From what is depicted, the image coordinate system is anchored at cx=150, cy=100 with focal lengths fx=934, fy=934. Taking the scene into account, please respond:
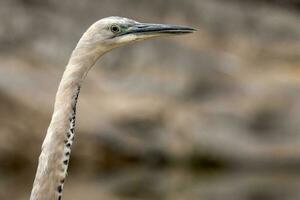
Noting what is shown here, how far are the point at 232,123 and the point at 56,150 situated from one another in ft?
29.8

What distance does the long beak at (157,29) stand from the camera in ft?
11.4

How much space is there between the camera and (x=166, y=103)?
12156mm

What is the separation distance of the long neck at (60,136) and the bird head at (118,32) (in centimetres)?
10

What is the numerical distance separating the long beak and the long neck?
1.05 ft

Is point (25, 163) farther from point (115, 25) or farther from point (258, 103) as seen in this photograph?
point (115, 25)

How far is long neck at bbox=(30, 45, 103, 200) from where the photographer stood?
3.14 m

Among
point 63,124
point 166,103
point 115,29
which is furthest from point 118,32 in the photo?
point 166,103

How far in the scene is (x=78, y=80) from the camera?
10.4 ft

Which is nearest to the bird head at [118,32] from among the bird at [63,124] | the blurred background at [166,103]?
the bird at [63,124]

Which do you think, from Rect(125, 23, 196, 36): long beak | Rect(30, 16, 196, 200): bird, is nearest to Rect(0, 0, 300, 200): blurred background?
Rect(125, 23, 196, 36): long beak

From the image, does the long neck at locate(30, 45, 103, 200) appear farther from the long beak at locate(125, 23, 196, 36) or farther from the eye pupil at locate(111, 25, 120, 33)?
the long beak at locate(125, 23, 196, 36)

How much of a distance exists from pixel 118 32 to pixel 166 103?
8.76 metres

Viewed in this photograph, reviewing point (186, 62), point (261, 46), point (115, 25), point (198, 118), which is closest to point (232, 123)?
point (198, 118)

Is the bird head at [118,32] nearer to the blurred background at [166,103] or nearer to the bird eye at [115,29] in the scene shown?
the bird eye at [115,29]
